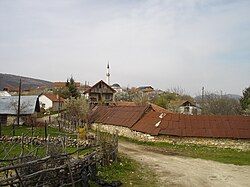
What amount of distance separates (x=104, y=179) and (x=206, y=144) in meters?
15.5

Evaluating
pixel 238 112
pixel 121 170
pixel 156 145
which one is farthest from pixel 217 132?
pixel 238 112

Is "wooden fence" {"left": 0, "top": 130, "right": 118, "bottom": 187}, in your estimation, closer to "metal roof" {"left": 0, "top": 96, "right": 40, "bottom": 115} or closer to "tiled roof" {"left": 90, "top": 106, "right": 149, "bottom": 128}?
"tiled roof" {"left": 90, "top": 106, "right": 149, "bottom": 128}

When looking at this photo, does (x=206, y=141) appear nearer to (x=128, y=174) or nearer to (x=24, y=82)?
(x=128, y=174)

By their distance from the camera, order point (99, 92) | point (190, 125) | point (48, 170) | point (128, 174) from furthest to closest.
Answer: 1. point (99, 92)
2. point (190, 125)
3. point (128, 174)
4. point (48, 170)

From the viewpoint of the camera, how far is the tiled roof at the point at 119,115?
3567 cm

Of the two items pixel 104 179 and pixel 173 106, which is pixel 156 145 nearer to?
pixel 104 179

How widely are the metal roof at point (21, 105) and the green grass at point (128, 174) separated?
29.8 meters

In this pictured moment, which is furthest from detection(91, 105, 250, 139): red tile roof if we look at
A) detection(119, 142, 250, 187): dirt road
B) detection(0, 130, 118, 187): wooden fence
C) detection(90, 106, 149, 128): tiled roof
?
detection(0, 130, 118, 187): wooden fence

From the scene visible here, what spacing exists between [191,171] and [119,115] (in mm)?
21512

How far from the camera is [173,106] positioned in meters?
66.6

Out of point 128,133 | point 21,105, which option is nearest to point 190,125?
point 128,133

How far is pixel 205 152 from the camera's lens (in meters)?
25.7

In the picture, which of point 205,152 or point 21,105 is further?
point 21,105

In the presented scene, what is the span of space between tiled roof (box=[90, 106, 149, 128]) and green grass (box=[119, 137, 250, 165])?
571 cm
